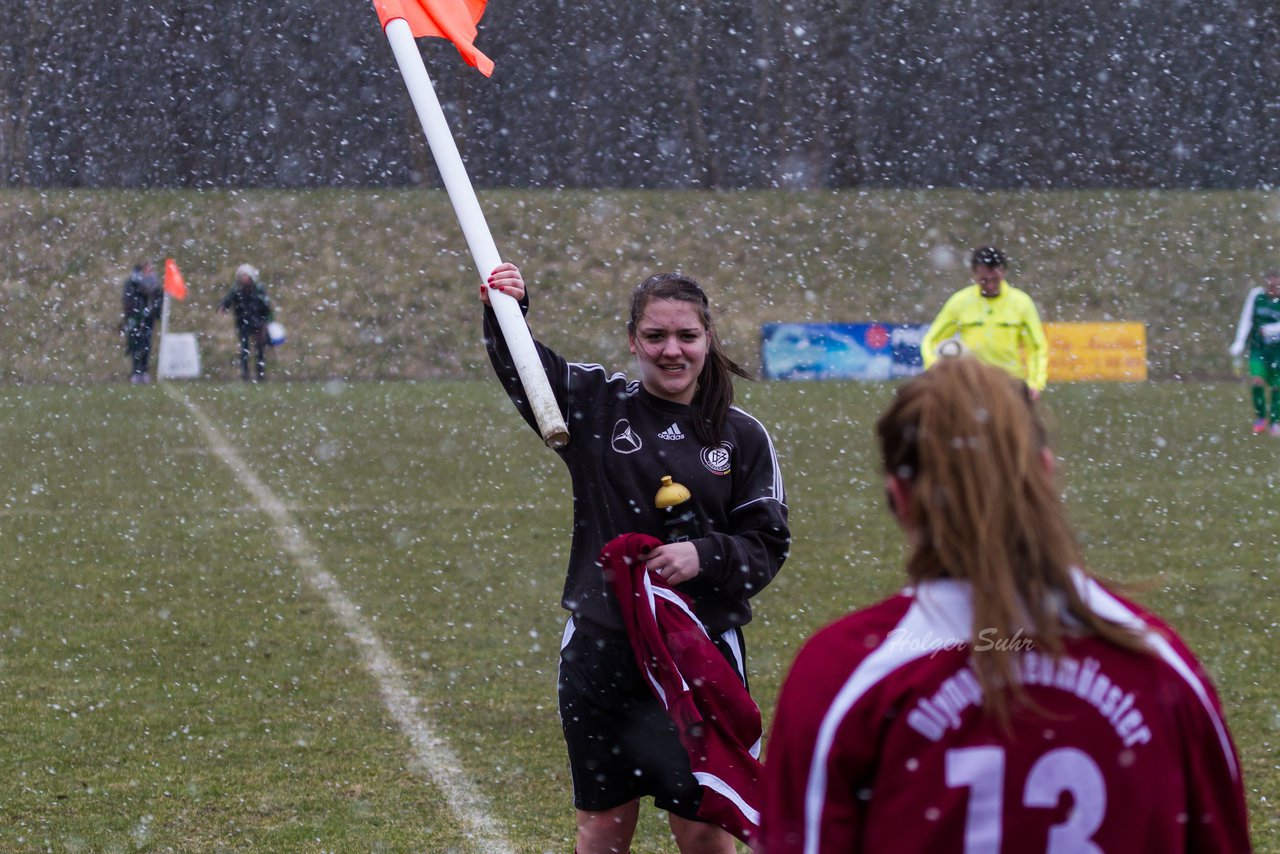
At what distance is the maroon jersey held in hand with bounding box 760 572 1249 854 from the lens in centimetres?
160

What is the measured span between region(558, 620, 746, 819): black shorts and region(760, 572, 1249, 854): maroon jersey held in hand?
4.58 ft

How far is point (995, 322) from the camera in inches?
444

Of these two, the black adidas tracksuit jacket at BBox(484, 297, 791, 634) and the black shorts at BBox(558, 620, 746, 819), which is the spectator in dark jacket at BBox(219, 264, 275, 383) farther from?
the black shorts at BBox(558, 620, 746, 819)

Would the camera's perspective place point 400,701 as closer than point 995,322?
Yes

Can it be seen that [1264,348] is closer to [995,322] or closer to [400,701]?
[995,322]

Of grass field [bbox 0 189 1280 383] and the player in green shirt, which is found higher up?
grass field [bbox 0 189 1280 383]

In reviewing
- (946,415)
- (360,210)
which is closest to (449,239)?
(360,210)

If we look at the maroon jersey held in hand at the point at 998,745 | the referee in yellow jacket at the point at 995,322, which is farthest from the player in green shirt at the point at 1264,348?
the maroon jersey held in hand at the point at 998,745

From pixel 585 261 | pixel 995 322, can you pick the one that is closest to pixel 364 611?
pixel 995 322

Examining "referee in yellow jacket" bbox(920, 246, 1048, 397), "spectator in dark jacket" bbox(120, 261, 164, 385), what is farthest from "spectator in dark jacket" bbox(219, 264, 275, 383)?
"referee in yellow jacket" bbox(920, 246, 1048, 397)

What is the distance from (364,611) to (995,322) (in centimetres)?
585

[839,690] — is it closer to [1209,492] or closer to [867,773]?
[867,773]

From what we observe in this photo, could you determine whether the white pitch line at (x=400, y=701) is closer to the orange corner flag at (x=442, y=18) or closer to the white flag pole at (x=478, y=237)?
the white flag pole at (x=478, y=237)

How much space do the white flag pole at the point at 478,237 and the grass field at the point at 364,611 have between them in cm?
123
